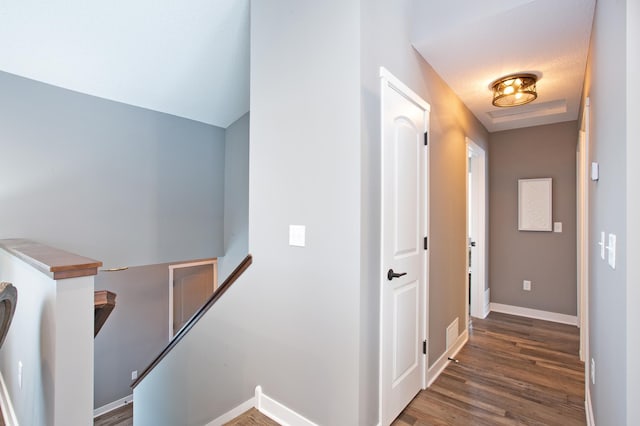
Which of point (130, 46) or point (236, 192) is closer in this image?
point (130, 46)

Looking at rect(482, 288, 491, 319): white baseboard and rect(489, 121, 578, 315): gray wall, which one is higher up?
rect(489, 121, 578, 315): gray wall

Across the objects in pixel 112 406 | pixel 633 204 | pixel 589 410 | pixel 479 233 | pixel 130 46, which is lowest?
pixel 112 406

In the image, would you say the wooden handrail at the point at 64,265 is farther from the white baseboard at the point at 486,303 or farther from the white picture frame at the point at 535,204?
the white picture frame at the point at 535,204

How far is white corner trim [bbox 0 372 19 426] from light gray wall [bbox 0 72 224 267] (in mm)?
1165

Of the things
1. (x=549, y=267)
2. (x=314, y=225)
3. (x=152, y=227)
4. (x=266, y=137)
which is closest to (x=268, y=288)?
(x=314, y=225)

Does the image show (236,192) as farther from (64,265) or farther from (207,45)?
(64,265)

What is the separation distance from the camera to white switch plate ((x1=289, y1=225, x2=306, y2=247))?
5.80 feet

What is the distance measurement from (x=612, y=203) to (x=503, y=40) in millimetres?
1367

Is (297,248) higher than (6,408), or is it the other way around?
(297,248)

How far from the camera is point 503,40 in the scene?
201cm

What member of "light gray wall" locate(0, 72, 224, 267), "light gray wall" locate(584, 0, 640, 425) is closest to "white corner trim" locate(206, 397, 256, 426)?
"light gray wall" locate(584, 0, 640, 425)

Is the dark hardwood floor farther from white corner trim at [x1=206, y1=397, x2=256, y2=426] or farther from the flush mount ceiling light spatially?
the flush mount ceiling light

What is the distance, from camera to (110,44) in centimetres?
246

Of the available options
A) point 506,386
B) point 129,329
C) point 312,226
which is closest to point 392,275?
point 312,226
